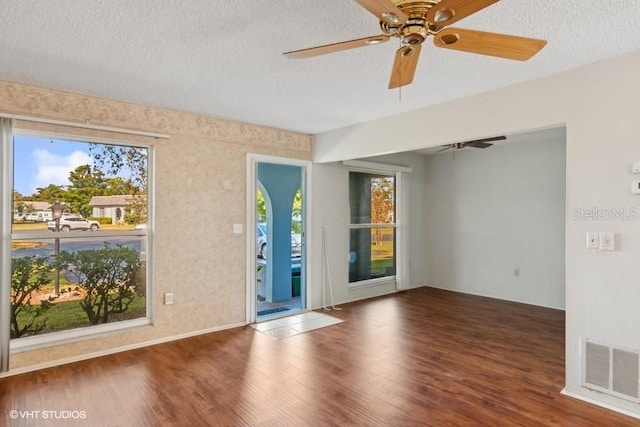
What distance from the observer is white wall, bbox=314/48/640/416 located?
2.43m

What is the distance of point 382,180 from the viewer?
6.14 metres

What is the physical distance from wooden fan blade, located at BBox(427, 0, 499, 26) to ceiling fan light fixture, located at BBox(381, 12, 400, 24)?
0.44 feet

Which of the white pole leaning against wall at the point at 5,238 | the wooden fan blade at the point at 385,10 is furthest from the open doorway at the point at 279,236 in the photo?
the wooden fan blade at the point at 385,10

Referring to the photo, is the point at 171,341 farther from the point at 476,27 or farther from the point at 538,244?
the point at 538,244

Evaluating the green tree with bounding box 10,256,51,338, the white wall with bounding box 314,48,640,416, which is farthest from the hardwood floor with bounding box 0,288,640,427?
the white wall with bounding box 314,48,640,416

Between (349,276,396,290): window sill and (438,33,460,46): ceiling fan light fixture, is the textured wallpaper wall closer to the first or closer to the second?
(349,276,396,290): window sill

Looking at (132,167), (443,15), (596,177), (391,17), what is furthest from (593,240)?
(132,167)

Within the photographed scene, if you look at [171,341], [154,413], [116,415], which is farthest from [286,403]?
[171,341]

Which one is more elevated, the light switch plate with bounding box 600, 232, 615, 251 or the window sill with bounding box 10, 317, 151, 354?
the light switch plate with bounding box 600, 232, 615, 251

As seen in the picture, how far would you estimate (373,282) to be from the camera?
5859mm

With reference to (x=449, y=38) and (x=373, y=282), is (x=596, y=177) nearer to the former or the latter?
(x=449, y=38)

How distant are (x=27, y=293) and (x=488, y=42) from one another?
405 centimetres

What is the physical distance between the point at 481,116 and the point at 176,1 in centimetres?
259

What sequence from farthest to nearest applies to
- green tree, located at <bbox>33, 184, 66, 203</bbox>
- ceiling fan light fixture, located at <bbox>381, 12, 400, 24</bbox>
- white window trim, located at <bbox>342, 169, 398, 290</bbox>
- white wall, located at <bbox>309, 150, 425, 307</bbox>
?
white window trim, located at <bbox>342, 169, 398, 290</bbox> → white wall, located at <bbox>309, 150, 425, 307</bbox> → green tree, located at <bbox>33, 184, 66, 203</bbox> → ceiling fan light fixture, located at <bbox>381, 12, 400, 24</bbox>
